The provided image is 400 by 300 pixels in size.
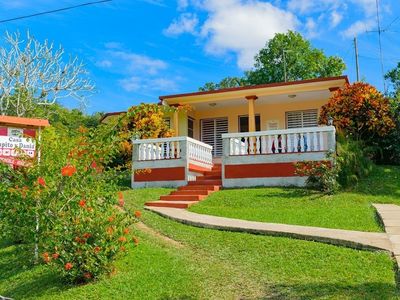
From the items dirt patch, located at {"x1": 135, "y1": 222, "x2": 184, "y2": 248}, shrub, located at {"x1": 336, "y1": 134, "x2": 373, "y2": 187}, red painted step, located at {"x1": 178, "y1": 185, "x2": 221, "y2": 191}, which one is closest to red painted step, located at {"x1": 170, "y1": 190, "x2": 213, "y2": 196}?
red painted step, located at {"x1": 178, "y1": 185, "x2": 221, "y2": 191}

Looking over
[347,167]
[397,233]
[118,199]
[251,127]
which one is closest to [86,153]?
[118,199]

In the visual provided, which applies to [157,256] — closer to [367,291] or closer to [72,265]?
[72,265]

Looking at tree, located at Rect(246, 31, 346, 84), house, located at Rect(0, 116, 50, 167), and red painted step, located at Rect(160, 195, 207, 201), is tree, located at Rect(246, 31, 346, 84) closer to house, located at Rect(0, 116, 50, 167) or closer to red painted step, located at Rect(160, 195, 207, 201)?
red painted step, located at Rect(160, 195, 207, 201)

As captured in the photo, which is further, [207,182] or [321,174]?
[207,182]

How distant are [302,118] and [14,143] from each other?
46.7 feet

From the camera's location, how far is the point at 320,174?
12414 millimetres

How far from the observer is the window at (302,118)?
19703 millimetres

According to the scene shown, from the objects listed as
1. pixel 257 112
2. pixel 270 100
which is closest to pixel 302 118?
pixel 270 100

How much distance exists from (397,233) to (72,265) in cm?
518

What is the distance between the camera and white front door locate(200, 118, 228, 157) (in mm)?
21136

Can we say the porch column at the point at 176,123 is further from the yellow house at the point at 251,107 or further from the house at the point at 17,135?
the house at the point at 17,135

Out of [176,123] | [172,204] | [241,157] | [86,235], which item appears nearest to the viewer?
[86,235]

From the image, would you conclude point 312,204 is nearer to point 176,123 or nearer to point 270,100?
point 270,100

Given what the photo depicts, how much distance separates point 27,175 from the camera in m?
7.06
